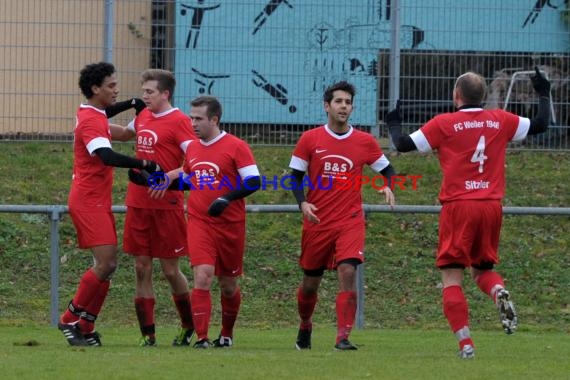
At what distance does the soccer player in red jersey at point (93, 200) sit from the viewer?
1068 centimetres

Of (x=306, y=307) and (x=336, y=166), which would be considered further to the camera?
(x=306, y=307)

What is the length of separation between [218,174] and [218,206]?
0.41 metres

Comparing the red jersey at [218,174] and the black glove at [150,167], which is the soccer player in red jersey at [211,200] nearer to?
the red jersey at [218,174]

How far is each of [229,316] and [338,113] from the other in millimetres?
1952

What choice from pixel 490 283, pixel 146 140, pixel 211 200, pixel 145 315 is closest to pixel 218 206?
pixel 211 200

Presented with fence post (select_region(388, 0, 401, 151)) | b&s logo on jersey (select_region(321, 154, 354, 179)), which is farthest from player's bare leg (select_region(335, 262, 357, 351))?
fence post (select_region(388, 0, 401, 151))

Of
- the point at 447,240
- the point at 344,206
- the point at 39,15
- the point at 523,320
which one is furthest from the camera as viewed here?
the point at 39,15

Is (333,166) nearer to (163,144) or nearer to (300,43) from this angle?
(163,144)

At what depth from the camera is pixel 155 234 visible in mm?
10930

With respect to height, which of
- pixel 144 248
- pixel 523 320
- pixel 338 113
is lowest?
pixel 523 320

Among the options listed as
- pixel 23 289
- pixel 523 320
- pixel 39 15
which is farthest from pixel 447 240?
pixel 39 15

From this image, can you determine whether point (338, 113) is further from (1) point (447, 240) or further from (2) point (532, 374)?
(2) point (532, 374)

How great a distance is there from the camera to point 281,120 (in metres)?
17.8

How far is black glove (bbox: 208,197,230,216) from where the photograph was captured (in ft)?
33.7
